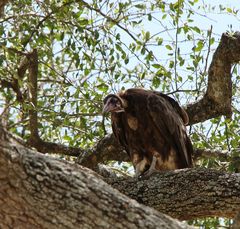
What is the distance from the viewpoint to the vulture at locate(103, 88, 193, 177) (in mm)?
6160

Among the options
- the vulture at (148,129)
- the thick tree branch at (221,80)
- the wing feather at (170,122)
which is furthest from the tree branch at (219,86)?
the vulture at (148,129)

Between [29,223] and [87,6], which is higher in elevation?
[87,6]

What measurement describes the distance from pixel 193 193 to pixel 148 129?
7.27ft

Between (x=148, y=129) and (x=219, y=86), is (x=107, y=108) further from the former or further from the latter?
(x=219, y=86)

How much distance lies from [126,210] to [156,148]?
3.70 metres

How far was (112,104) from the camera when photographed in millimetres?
6168

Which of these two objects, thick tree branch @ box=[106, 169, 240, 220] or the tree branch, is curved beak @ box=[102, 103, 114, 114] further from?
thick tree branch @ box=[106, 169, 240, 220]

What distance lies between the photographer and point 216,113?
5715 mm

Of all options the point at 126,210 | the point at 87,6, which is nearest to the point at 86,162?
the point at 87,6

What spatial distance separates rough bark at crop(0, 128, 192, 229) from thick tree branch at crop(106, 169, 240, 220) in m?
1.42

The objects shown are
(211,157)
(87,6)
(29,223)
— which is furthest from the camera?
(87,6)

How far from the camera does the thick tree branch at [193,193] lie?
4090 mm

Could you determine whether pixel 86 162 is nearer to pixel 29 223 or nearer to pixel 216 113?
pixel 216 113

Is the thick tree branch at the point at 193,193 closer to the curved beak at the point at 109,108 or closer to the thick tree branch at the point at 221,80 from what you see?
the thick tree branch at the point at 221,80
